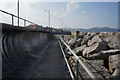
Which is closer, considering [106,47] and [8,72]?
[8,72]

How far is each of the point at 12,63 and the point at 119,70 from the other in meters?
4.07

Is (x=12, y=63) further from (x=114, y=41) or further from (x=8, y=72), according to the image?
(x=114, y=41)

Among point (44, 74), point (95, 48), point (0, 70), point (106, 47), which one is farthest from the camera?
point (106, 47)

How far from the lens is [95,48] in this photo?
842 cm

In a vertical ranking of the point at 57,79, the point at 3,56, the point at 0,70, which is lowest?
the point at 57,79

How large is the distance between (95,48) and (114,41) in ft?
5.60

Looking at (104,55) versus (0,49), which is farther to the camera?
(104,55)

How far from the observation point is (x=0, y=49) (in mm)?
5520

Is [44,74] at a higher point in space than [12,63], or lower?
lower

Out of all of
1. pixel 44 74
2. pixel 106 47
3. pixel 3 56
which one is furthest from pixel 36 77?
pixel 106 47

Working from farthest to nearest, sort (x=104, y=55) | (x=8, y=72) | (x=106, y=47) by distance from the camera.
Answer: (x=106, y=47)
(x=104, y=55)
(x=8, y=72)

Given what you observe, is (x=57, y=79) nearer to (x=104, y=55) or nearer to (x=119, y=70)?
(x=119, y=70)

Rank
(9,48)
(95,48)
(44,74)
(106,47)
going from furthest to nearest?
(106,47)
(95,48)
(9,48)
(44,74)

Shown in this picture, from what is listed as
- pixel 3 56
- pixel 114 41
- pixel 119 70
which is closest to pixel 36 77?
pixel 3 56
